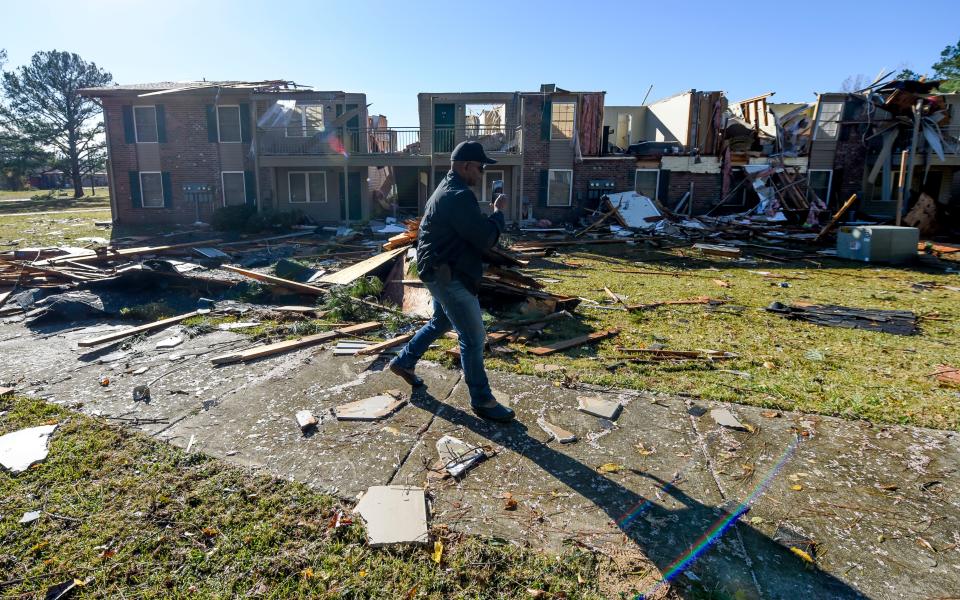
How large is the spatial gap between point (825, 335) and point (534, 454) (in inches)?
198

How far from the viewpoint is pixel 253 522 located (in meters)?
2.52

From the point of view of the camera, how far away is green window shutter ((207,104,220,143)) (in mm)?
21406

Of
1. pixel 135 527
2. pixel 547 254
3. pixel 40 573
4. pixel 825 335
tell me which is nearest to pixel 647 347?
pixel 825 335

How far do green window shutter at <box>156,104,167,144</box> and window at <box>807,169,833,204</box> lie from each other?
2774 cm

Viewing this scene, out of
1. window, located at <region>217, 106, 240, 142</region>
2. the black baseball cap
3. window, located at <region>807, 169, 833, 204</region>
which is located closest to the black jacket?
the black baseball cap

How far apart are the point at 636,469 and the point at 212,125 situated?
78.4 feet

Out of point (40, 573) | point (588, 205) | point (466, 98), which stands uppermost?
point (466, 98)

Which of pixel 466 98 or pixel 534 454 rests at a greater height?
pixel 466 98

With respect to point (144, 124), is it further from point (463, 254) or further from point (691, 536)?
point (691, 536)

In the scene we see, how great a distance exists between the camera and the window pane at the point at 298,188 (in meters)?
21.9

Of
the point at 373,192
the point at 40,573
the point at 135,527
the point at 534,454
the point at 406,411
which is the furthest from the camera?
the point at 373,192

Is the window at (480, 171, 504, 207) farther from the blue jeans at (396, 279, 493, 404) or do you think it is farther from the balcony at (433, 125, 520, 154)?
the blue jeans at (396, 279, 493, 404)

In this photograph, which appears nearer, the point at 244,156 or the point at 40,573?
the point at 40,573

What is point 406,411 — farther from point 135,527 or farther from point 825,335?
point 825,335
